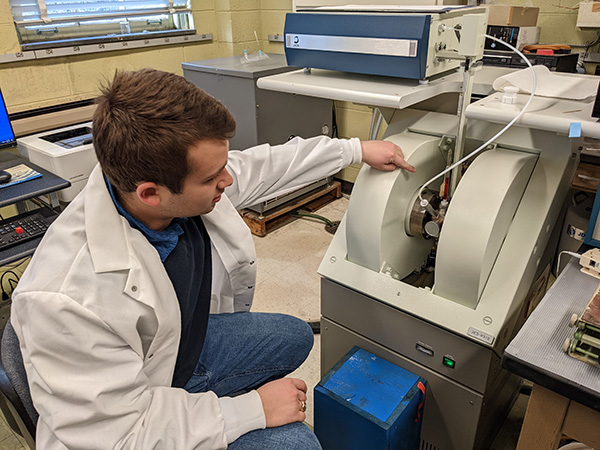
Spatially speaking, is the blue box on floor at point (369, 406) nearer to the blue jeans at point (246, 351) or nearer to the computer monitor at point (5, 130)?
the blue jeans at point (246, 351)

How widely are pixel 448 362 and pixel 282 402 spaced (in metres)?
0.47

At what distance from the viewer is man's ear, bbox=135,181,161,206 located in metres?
0.81

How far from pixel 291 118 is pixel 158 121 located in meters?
1.99

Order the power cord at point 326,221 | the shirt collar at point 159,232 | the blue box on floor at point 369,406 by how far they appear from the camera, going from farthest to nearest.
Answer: the power cord at point 326,221, the blue box on floor at point 369,406, the shirt collar at point 159,232

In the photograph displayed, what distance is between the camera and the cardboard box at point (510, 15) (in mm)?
1941

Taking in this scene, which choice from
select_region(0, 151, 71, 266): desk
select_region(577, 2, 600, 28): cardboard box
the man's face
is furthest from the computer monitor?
select_region(577, 2, 600, 28): cardboard box

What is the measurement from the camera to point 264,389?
3.22ft

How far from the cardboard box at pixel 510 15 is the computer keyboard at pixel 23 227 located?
2038 mm

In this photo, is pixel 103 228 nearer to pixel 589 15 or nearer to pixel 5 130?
pixel 5 130

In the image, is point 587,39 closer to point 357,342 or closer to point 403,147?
point 403,147

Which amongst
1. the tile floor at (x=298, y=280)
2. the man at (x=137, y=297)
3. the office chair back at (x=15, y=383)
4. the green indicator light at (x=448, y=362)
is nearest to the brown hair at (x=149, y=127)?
the man at (x=137, y=297)

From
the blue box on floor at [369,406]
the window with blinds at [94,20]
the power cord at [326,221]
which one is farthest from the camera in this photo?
the power cord at [326,221]

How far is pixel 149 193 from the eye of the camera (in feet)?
2.72

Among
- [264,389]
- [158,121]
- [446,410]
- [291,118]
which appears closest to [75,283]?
[158,121]
